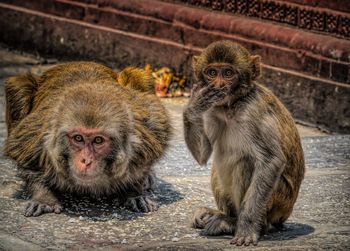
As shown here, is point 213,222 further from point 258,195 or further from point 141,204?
point 141,204

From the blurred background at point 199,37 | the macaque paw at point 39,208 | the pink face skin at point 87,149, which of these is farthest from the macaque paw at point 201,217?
the blurred background at point 199,37

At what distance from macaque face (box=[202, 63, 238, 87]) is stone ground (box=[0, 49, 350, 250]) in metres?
1.03

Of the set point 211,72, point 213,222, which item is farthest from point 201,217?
point 211,72

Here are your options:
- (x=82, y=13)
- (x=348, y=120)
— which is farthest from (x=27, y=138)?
(x=82, y=13)

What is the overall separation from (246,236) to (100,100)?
1432 millimetres

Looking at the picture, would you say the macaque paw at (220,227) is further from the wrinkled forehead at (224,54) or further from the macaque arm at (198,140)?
the wrinkled forehead at (224,54)

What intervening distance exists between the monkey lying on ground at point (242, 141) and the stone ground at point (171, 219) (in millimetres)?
179

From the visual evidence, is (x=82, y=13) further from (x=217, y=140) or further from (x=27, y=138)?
(x=217, y=140)

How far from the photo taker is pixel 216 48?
20.3ft

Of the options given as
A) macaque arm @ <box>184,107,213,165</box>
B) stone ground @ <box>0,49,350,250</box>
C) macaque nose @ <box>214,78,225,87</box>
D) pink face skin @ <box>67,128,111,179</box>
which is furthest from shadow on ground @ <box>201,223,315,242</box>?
macaque nose @ <box>214,78,225,87</box>

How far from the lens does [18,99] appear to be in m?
7.71

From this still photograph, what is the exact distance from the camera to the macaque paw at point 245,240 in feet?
20.3

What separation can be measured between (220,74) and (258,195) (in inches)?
31.3

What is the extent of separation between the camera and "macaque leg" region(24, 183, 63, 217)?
22.6ft
